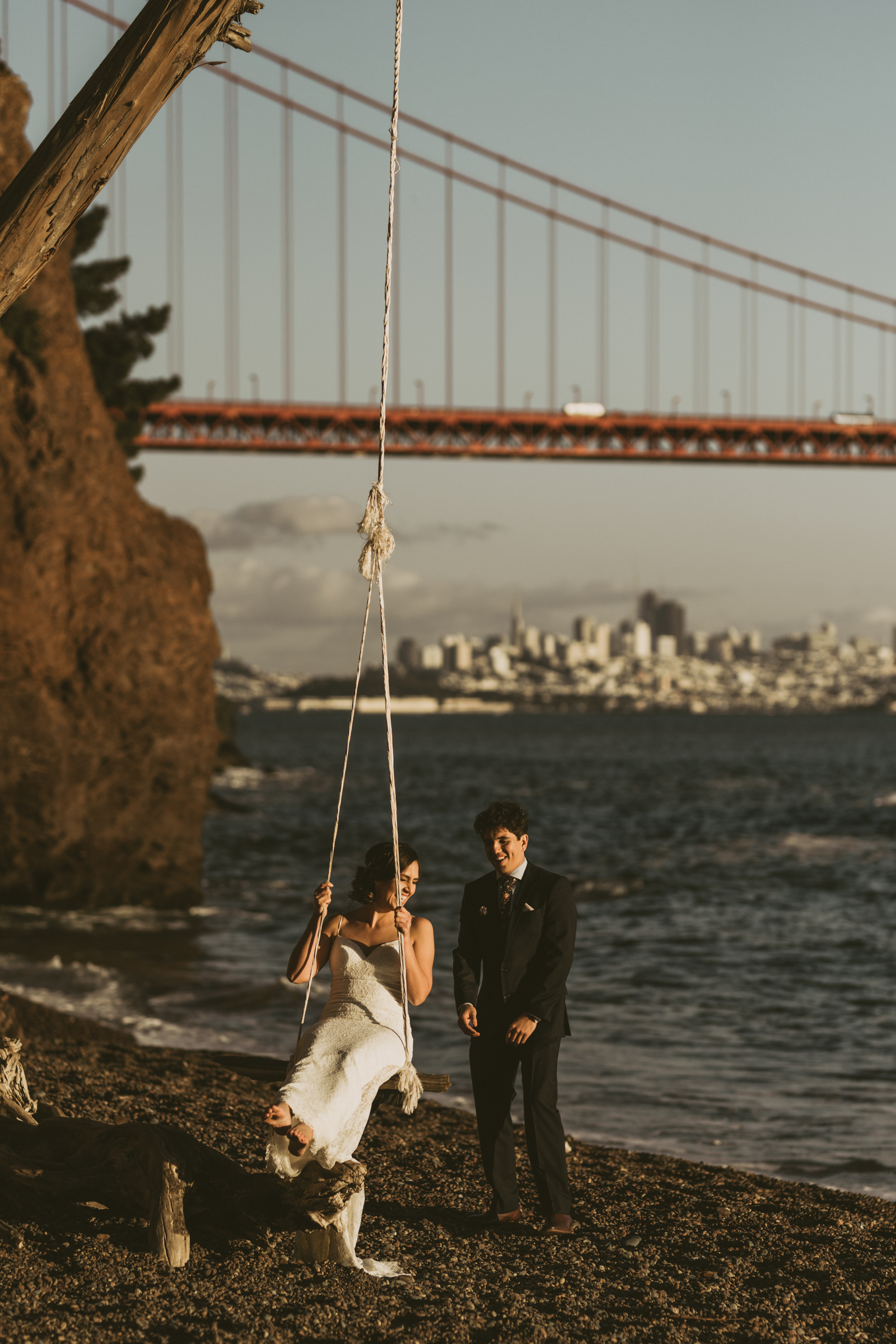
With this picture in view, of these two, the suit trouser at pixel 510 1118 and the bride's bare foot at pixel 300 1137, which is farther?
the suit trouser at pixel 510 1118

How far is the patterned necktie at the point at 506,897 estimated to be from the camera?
454 cm

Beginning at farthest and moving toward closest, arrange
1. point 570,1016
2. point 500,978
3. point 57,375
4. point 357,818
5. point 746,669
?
1. point 746,669
2. point 357,818
3. point 57,375
4. point 570,1016
5. point 500,978

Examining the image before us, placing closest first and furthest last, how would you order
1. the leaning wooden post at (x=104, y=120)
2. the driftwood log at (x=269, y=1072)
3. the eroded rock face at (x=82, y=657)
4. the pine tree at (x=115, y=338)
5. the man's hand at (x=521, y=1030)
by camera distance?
1. the leaning wooden post at (x=104, y=120)
2. the driftwood log at (x=269, y=1072)
3. the man's hand at (x=521, y=1030)
4. the eroded rock face at (x=82, y=657)
5. the pine tree at (x=115, y=338)

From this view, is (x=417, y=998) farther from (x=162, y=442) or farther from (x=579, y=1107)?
(x=162, y=442)

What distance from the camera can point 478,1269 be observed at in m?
4.05

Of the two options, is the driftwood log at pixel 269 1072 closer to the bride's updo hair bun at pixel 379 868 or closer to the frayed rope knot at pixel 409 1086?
the frayed rope knot at pixel 409 1086

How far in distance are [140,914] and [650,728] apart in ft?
382

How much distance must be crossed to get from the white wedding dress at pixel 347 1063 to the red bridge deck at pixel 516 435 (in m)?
39.3

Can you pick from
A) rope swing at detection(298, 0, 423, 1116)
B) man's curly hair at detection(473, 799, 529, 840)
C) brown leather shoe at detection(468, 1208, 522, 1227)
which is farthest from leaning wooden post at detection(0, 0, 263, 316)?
brown leather shoe at detection(468, 1208, 522, 1227)

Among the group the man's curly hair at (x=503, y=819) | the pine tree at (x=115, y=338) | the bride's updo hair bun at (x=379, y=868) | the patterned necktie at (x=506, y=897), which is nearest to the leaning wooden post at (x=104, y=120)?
the bride's updo hair bun at (x=379, y=868)

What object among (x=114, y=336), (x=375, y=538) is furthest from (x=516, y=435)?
(x=375, y=538)

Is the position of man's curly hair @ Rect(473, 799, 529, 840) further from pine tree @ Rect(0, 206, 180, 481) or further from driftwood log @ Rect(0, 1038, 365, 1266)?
pine tree @ Rect(0, 206, 180, 481)

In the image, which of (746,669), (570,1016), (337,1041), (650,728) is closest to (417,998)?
(337,1041)

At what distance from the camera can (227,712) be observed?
159ft
